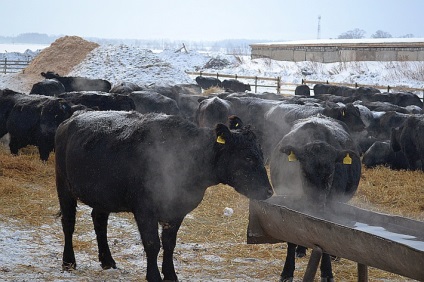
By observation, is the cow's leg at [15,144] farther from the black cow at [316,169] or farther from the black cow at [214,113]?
the black cow at [316,169]

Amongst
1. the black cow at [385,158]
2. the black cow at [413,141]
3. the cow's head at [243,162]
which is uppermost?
the cow's head at [243,162]

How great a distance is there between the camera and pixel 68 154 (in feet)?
23.5

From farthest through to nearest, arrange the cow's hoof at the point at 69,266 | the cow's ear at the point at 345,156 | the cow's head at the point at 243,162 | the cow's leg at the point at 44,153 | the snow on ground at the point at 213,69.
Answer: the snow on ground at the point at 213,69 < the cow's leg at the point at 44,153 < the cow's ear at the point at 345,156 < the cow's hoof at the point at 69,266 < the cow's head at the point at 243,162

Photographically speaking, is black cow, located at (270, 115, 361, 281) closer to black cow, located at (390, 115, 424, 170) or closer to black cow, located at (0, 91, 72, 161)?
black cow, located at (0, 91, 72, 161)

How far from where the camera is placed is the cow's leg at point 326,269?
283 inches

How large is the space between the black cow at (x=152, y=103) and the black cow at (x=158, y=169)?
13.7 metres

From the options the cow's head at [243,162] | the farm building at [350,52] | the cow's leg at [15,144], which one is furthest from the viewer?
the farm building at [350,52]

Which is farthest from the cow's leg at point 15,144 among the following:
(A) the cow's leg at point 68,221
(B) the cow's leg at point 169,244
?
(B) the cow's leg at point 169,244

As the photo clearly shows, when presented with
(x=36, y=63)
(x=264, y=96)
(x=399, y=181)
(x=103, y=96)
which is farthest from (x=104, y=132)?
(x=36, y=63)

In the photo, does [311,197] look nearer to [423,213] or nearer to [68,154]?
[68,154]

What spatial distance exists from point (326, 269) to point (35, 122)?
979 centimetres

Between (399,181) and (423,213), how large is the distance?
10.6ft

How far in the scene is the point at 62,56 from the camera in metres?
39.3

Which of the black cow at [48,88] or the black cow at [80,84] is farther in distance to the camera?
the black cow at [80,84]
